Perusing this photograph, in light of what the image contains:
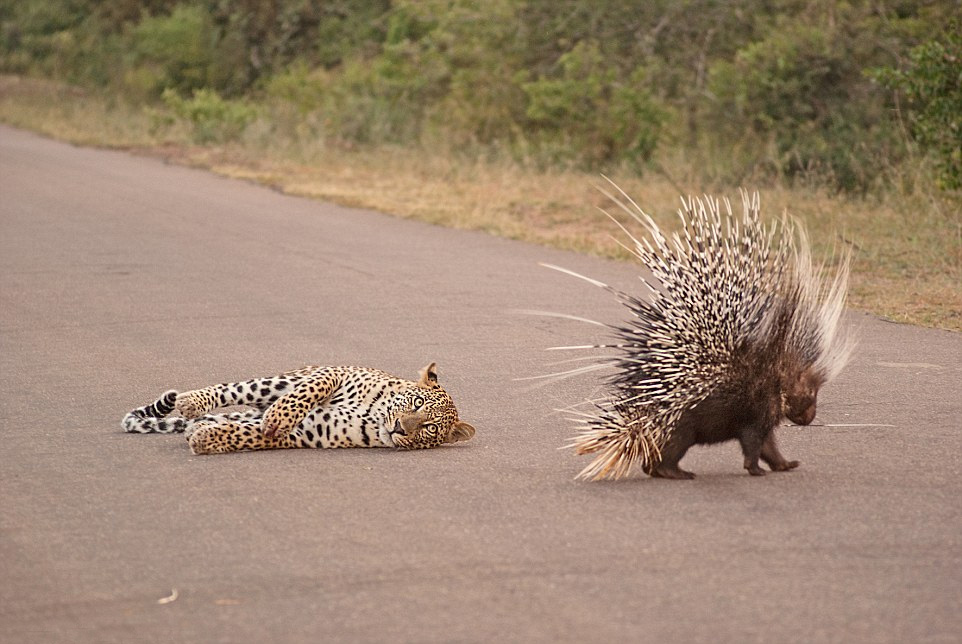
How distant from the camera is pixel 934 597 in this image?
4.51 m

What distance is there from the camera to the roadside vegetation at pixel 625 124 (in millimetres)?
15789

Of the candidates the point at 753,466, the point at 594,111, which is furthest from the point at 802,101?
the point at 753,466

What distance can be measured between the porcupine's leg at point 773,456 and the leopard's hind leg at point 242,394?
93.3 inches

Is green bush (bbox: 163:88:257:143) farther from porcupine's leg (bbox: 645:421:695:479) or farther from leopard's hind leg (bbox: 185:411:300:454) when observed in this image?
porcupine's leg (bbox: 645:421:695:479)

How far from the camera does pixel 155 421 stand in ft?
23.5

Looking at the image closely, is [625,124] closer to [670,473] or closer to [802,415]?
[802,415]

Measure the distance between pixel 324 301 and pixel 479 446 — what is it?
4934mm

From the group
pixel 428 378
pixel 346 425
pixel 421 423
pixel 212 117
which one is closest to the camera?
pixel 421 423

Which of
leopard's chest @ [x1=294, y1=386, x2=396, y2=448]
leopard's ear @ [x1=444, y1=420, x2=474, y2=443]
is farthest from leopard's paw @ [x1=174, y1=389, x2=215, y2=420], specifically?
leopard's ear @ [x1=444, y1=420, x2=474, y2=443]

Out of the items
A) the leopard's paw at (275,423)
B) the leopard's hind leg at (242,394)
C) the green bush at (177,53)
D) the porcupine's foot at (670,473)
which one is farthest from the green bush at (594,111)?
the green bush at (177,53)

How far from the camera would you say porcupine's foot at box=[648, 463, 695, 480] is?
6.14 meters

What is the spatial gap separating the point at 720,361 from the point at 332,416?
2026mm

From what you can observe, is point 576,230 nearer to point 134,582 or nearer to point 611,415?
point 611,415

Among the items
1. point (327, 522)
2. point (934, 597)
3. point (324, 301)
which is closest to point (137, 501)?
point (327, 522)
